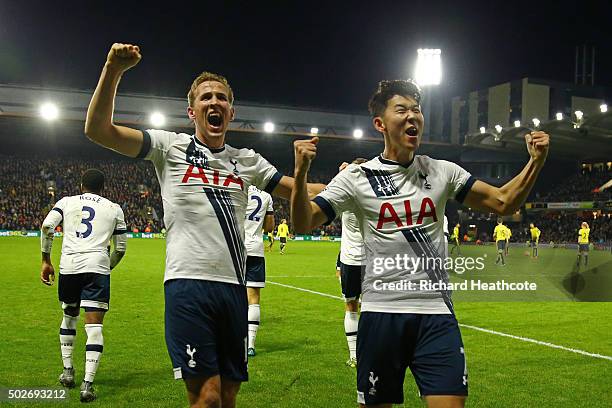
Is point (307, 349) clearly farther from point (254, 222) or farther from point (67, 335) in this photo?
point (67, 335)

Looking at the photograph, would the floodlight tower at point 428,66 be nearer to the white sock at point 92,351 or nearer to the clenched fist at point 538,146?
the white sock at point 92,351

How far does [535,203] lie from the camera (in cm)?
5909

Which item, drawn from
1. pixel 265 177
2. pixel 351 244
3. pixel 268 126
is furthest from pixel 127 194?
pixel 265 177

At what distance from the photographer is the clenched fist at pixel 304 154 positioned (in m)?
3.57

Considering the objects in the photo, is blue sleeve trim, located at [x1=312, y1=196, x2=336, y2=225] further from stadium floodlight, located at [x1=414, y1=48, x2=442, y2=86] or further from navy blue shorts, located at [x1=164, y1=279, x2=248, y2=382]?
stadium floodlight, located at [x1=414, y1=48, x2=442, y2=86]

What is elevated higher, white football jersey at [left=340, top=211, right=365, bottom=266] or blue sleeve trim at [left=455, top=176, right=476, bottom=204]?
blue sleeve trim at [left=455, top=176, right=476, bottom=204]

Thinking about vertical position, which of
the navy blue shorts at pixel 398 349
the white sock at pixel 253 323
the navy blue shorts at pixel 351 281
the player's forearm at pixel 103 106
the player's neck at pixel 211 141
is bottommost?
the white sock at pixel 253 323

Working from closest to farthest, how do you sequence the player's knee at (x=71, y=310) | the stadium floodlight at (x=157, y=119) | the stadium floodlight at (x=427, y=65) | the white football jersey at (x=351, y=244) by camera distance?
the player's knee at (x=71, y=310) < the white football jersey at (x=351, y=244) < the stadium floodlight at (x=157, y=119) < the stadium floodlight at (x=427, y=65)

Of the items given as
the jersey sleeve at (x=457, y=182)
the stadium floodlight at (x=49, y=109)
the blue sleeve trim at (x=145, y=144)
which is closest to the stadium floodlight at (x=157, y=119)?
the stadium floodlight at (x=49, y=109)

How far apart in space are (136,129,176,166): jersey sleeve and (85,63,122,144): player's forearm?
1.32 feet

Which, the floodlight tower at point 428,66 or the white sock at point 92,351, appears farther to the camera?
the floodlight tower at point 428,66

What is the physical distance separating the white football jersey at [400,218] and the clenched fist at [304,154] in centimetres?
32

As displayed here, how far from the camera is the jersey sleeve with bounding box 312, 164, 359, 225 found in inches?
151

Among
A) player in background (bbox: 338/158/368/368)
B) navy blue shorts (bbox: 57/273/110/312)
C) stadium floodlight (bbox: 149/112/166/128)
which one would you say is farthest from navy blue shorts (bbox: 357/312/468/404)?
stadium floodlight (bbox: 149/112/166/128)
